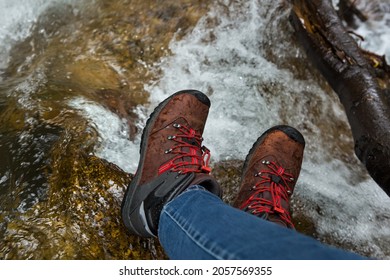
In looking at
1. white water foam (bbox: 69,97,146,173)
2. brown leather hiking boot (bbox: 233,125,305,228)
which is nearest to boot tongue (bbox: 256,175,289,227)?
brown leather hiking boot (bbox: 233,125,305,228)

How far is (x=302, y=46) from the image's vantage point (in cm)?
272

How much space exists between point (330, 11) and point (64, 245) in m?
1.96

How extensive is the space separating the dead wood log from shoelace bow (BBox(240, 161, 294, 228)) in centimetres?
45

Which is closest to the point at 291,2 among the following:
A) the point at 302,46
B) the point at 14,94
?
the point at 302,46

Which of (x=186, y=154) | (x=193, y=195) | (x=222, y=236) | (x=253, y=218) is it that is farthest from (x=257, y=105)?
(x=222, y=236)

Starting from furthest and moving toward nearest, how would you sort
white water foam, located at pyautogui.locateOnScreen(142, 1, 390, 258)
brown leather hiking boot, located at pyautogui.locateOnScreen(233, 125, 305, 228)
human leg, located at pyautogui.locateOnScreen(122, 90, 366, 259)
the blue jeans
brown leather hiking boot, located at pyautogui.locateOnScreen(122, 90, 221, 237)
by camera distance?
white water foam, located at pyautogui.locateOnScreen(142, 1, 390, 258)
brown leather hiking boot, located at pyautogui.locateOnScreen(233, 125, 305, 228)
brown leather hiking boot, located at pyautogui.locateOnScreen(122, 90, 221, 237)
human leg, located at pyautogui.locateOnScreen(122, 90, 366, 259)
the blue jeans

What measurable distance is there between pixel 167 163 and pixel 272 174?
1.89 ft

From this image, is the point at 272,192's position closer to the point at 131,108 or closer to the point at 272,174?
the point at 272,174

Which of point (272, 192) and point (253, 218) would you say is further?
point (272, 192)

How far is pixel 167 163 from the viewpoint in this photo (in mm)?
1823

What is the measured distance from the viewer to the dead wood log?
2109mm

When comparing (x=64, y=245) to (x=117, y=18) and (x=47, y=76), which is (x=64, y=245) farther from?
(x=117, y=18)

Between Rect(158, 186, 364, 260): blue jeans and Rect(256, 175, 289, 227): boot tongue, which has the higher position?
Rect(158, 186, 364, 260): blue jeans

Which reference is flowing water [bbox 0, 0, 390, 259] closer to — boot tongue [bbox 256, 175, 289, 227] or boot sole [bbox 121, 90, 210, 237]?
boot sole [bbox 121, 90, 210, 237]
